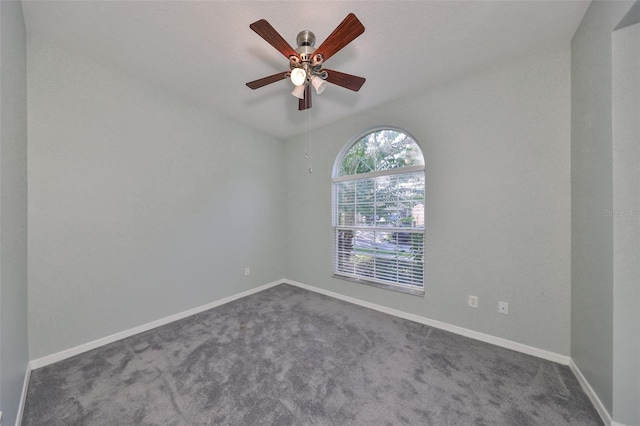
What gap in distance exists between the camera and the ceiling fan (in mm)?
1311

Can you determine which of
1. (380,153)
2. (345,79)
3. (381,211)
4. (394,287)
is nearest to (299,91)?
(345,79)

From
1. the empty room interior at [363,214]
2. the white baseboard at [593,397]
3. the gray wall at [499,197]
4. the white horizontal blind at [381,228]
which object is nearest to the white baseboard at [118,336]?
the empty room interior at [363,214]

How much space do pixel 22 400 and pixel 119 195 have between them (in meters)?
1.56

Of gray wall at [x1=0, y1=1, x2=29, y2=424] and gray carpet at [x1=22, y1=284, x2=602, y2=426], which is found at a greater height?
gray wall at [x1=0, y1=1, x2=29, y2=424]

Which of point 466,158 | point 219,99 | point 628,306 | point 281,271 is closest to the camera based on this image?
point 628,306

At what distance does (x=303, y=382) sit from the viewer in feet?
5.32

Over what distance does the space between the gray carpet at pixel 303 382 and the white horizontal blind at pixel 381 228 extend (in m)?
0.73

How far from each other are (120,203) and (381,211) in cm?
286

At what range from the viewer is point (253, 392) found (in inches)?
60.4

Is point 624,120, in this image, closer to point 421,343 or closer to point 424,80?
point 424,80

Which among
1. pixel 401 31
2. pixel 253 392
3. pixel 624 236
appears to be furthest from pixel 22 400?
pixel 624 236

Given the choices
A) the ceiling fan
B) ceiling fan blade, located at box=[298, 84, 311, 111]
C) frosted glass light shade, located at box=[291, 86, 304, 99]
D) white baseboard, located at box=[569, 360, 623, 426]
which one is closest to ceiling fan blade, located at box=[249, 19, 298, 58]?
the ceiling fan

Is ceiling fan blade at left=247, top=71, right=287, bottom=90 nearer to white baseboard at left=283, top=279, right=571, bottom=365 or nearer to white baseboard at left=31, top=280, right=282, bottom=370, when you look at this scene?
white baseboard at left=31, top=280, right=282, bottom=370

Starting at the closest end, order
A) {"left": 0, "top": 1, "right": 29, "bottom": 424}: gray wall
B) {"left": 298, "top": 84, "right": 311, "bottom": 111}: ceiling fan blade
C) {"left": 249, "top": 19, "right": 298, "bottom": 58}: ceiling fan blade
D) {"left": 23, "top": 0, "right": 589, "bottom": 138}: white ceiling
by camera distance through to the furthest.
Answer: {"left": 0, "top": 1, "right": 29, "bottom": 424}: gray wall, {"left": 249, "top": 19, "right": 298, "bottom": 58}: ceiling fan blade, {"left": 23, "top": 0, "right": 589, "bottom": 138}: white ceiling, {"left": 298, "top": 84, "right": 311, "bottom": 111}: ceiling fan blade
